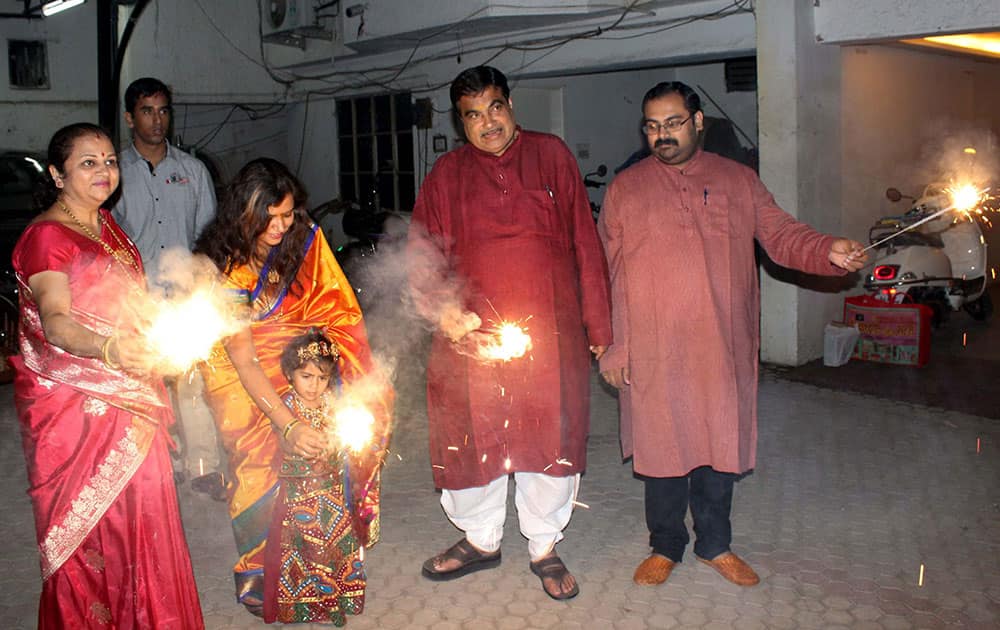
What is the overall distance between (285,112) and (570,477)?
12.3m

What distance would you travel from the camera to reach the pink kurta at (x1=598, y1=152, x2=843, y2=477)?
378 cm

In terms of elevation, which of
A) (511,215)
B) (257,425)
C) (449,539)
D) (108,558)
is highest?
(511,215)

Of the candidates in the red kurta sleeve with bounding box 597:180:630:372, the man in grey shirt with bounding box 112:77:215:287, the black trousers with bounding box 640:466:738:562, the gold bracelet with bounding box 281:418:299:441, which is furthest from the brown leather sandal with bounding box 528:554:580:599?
the man in grey shirt with bounding box 112:77:215:287

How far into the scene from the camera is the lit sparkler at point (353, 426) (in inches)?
147

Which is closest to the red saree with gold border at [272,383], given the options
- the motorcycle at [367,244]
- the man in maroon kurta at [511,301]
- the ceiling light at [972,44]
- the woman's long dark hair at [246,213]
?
the woman's long dark hair at [246,213]

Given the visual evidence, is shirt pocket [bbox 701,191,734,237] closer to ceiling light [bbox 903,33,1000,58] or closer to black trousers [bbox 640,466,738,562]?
black trousers [bbox 640,466,738,562]

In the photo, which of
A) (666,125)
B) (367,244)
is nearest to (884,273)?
(666,125)

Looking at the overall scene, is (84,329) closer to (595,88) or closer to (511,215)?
(511,215)

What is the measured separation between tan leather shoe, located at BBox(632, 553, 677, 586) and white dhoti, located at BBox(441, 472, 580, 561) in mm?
390

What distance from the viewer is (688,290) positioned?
12.4ft

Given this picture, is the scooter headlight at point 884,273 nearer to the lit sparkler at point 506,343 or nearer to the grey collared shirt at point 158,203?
the lit sparkler at point 506,343

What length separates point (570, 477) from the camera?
3.93 metres

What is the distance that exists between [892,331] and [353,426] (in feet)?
19.3

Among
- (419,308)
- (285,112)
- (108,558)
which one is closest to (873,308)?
(419,308)
